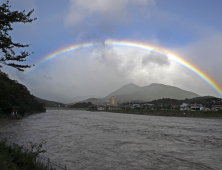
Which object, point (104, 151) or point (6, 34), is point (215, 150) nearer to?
point (104, 151)

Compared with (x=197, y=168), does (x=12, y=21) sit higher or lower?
higher

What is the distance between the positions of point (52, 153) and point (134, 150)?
7.11 meters

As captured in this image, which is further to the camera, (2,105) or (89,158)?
(2,105)

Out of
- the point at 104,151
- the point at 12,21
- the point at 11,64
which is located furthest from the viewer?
the point at 104,151

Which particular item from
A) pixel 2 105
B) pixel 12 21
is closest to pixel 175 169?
pixel 12 21

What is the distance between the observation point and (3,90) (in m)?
39.3

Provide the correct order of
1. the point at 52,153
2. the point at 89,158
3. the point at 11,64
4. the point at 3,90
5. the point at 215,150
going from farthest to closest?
the point at 3,90 < the point at 215,150 < the point at 52,153 < the point at 89,158 < the point at 11,64

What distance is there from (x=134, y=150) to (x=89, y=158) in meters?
4.58

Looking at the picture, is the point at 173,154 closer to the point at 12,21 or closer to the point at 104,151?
the point at 104,151

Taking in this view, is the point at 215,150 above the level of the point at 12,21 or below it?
below

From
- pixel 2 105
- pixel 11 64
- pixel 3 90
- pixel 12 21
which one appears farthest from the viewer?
pixel 2 105

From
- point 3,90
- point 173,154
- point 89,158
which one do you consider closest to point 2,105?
point 3,90

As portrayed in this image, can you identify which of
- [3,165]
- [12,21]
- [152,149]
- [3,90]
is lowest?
[152,149]

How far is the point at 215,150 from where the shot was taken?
15.9 meters
